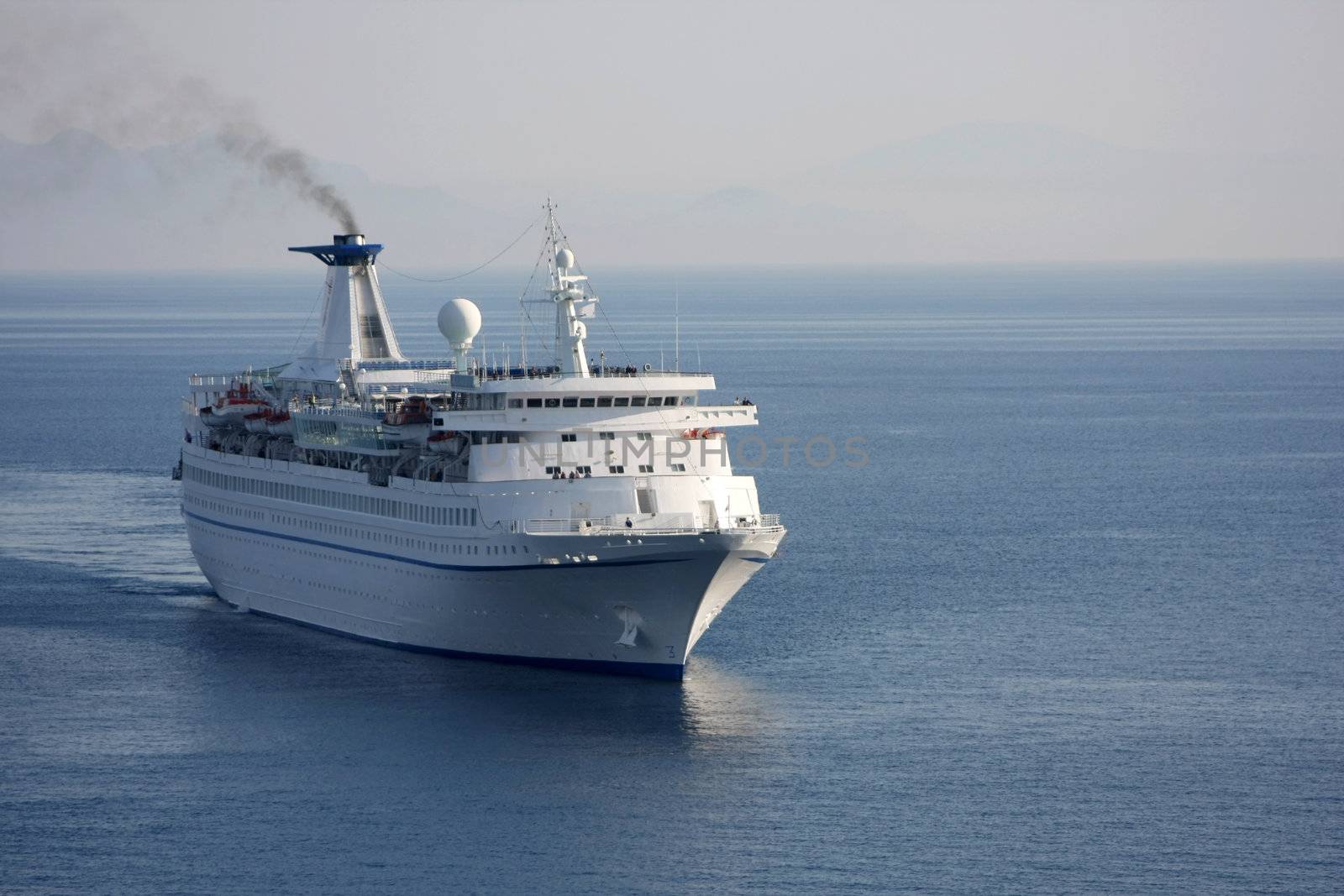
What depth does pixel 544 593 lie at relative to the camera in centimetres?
4941

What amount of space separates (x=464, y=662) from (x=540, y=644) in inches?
96.7

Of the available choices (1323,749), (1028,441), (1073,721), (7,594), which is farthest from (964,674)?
(1028,441)

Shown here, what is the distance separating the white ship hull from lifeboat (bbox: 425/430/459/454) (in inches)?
106

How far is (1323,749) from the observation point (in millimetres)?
43500

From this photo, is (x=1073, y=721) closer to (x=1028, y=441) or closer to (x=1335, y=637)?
(x=1335, y=637)

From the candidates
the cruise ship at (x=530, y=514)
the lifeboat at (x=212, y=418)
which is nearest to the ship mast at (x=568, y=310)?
the cruise ship at (x=530, y=514)

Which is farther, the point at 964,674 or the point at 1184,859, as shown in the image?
the point at 964,674

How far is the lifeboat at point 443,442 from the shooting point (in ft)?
172

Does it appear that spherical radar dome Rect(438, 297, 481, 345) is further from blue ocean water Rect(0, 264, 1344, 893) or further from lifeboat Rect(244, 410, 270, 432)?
blue ocean water Rect(0, 264, 1344, 893)

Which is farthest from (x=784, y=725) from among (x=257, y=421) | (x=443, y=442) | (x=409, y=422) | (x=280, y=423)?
(x=257, y=421)

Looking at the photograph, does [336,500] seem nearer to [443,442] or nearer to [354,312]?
[443,442]

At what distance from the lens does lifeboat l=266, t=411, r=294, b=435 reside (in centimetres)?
Answer: 6075

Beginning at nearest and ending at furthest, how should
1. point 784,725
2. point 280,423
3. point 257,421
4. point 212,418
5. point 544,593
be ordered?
point 784,725, point 544,593, point 280,423, point 257,421, point 212,418

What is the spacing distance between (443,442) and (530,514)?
407 cm
